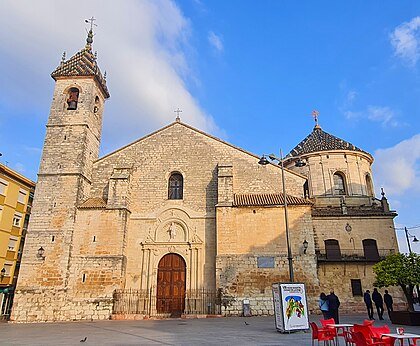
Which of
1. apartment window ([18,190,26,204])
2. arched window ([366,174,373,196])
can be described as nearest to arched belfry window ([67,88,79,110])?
apartment window ([18,190,26,204])

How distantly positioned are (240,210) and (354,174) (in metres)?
11.3

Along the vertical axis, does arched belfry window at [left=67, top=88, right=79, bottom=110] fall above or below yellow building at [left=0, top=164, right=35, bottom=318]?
above

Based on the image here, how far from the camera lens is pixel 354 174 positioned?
83.9 ft

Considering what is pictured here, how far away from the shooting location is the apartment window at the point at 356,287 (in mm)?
19531

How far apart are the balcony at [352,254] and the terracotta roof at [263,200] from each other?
12.5 feet

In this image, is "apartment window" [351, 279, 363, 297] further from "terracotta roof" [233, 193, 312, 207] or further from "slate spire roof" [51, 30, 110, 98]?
"slate spire roof" [51, 30, 110, 98]

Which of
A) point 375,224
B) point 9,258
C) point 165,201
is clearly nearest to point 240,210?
point 165,201

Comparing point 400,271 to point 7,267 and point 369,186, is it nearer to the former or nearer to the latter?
point 369,186

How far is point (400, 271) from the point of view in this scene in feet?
42.3

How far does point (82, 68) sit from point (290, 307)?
20.4m

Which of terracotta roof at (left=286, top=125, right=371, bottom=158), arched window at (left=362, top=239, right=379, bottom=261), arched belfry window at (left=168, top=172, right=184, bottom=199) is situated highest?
terracotta roof at (left=286, top=125, right=371, bottom=158)

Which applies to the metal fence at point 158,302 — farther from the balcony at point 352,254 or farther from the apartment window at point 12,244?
the apartment window at point 12,244

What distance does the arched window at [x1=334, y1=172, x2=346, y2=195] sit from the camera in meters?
25.4

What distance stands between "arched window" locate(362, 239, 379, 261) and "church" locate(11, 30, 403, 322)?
0.08 metres
